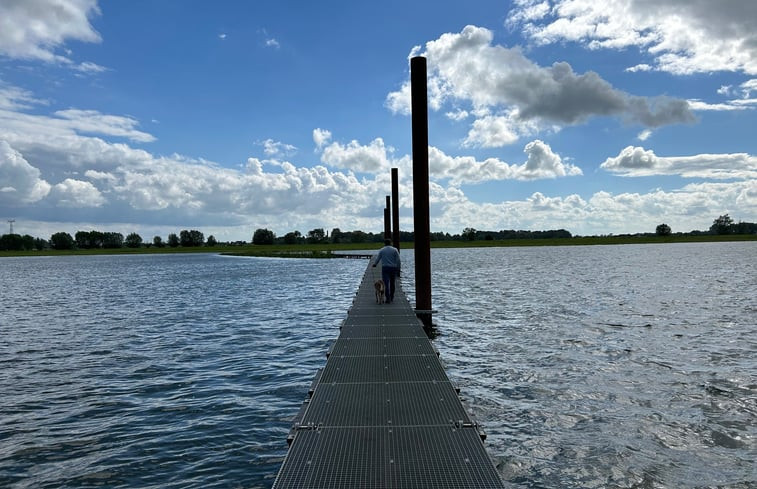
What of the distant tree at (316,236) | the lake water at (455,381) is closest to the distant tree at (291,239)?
the distant tree at (316,236)

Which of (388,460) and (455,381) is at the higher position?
(388,460)

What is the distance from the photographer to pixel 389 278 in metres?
17.4

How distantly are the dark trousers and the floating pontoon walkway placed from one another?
21.4 feet

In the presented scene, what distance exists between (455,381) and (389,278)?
7.00m

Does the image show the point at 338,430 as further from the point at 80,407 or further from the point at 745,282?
the point at 745,282

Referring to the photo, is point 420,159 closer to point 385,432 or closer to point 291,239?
point 385,432

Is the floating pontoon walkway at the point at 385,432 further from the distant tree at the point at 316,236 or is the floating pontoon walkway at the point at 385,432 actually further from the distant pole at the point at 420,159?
the distant tree at the point at 316,236

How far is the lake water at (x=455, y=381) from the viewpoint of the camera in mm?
6824

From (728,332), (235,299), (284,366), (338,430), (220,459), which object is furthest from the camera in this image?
(235,299)

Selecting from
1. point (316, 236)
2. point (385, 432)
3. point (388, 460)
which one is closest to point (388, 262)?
point (385, 432)

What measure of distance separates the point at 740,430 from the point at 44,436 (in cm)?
1141

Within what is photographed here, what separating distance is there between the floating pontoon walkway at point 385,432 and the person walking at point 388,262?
5.91m

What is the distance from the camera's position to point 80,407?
9.75 meters

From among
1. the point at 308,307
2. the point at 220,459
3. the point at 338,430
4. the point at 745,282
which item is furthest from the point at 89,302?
the point at 745,282
